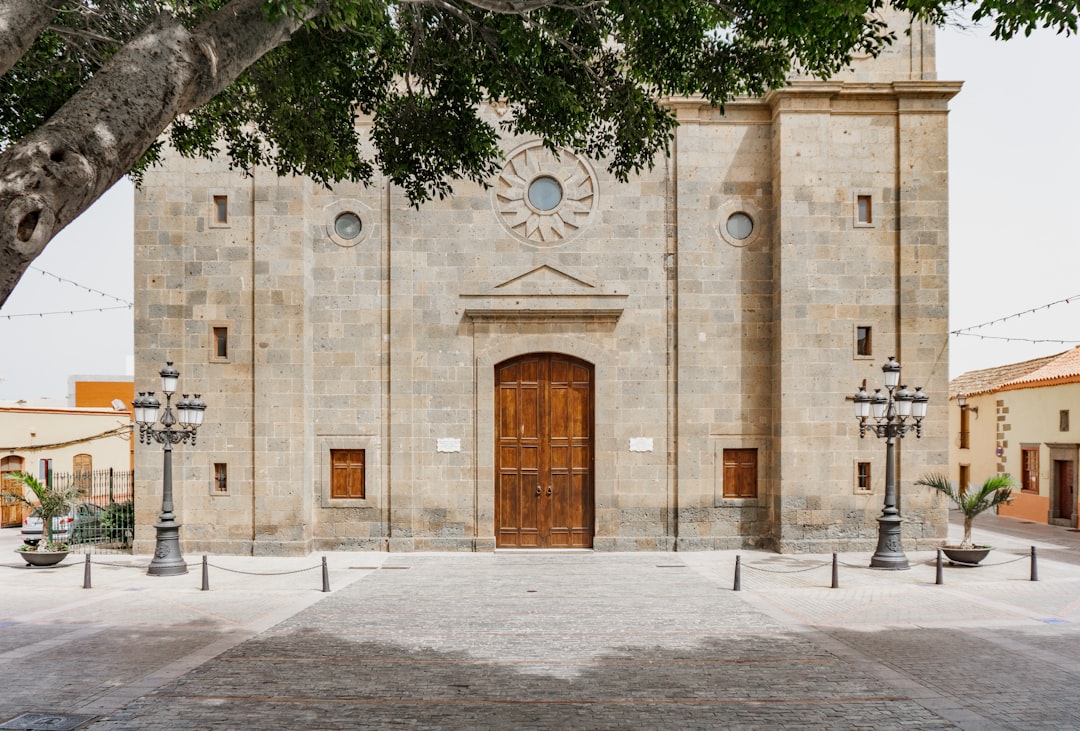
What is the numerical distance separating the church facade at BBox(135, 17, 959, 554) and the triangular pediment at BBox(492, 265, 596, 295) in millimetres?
51

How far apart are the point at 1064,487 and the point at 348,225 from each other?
73.0 ft

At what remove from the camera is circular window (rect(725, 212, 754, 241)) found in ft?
57.3

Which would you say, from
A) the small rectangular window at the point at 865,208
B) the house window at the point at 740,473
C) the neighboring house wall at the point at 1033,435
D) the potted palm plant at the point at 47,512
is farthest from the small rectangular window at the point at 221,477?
the neighboring house wall at the point at 1033,435

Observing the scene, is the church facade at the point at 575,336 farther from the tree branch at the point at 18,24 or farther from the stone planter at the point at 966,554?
the tree branch at the point at 18,24

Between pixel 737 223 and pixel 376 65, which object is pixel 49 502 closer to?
pixel 376 65

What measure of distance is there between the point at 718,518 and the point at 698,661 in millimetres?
8144

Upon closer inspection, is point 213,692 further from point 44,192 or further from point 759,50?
point 759,50

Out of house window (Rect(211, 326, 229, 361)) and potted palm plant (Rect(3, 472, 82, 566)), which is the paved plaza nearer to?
potted palm plant (Rect(3, 472, 82, 566))

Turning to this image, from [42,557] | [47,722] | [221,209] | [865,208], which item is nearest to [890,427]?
[865,208]

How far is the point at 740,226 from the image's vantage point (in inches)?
689

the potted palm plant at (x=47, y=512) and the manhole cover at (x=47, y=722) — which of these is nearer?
the manhole cover at (x=47, y=722)

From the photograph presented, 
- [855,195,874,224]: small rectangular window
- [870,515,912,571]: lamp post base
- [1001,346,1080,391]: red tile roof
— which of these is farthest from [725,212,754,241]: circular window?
[1001,346,1080,391]: red tile roof

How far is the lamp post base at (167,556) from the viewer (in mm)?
14438

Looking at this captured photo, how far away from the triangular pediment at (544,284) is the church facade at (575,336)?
2.0 inches
